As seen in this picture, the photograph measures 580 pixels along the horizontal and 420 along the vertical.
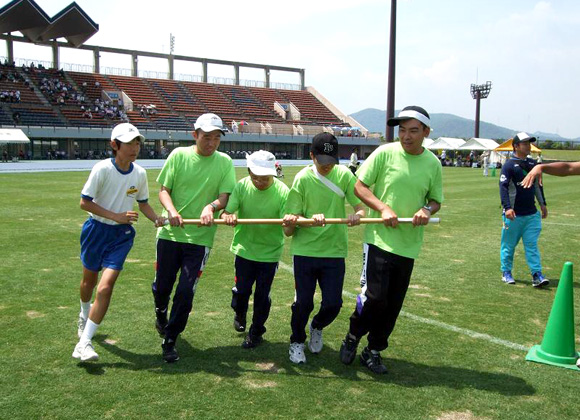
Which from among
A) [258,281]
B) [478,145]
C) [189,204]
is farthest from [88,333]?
[478,145]

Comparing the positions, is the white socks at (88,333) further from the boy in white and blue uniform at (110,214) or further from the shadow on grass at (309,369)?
the shadow on grass at (309,369)

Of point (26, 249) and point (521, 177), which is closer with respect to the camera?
point (521, 177)

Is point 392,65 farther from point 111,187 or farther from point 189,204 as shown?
point 111,187

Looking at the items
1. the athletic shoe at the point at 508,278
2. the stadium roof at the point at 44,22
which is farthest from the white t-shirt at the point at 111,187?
the stadium roof at the point at 44,22

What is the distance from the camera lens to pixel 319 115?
69.3 metres

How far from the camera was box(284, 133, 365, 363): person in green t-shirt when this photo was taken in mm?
4547

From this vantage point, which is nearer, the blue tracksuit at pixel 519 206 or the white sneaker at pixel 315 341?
the white sneaker at pixel 315 341

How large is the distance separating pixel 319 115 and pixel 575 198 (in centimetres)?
5055

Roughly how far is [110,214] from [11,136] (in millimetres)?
37916

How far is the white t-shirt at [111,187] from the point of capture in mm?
4602

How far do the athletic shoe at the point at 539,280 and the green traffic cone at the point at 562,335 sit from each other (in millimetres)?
2735

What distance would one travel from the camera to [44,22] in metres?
47.2

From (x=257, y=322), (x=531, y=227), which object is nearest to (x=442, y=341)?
(x=257, y=322)

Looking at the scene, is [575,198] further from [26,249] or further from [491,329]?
[26,249]
